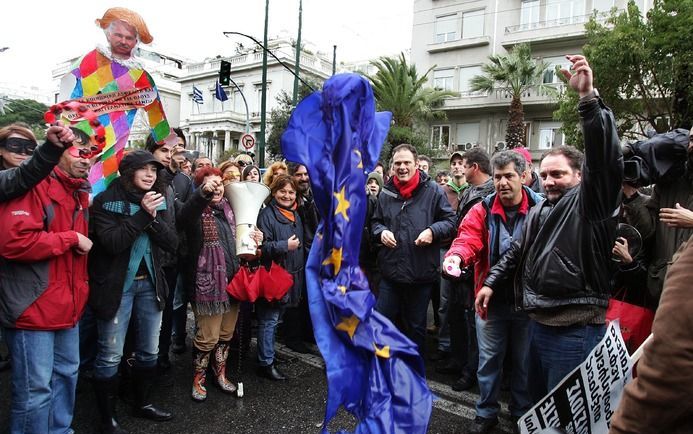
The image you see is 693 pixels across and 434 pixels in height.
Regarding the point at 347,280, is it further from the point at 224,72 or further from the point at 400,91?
the point at 400,91

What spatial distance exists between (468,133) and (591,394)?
27.7m

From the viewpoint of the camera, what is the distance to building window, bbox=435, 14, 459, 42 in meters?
28.4

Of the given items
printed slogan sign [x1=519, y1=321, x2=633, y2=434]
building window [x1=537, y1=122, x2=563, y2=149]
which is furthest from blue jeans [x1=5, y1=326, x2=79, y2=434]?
building window [x1=537, y1=122, x2=563, y2=149]

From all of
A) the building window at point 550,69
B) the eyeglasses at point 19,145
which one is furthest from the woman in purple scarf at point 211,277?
the building window at point 550,69

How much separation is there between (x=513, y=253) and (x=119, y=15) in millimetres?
3027

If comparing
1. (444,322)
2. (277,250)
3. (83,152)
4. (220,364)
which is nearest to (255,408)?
(220,364)

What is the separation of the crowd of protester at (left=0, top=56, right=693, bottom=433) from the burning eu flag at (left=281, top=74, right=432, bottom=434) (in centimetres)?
95

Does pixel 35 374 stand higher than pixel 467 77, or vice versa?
pixel 467 77

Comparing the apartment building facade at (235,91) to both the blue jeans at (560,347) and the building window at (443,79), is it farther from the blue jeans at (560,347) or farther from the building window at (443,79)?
the blue jeans at (560,347)

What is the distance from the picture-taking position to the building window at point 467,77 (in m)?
27.6

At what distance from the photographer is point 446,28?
28.8 metres

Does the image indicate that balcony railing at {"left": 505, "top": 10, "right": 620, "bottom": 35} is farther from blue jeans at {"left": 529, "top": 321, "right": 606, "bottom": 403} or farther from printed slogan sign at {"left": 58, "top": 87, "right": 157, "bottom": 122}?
printed slogan sign at {"left": 58, "top": 87, "right": 157, "bottom": 122}

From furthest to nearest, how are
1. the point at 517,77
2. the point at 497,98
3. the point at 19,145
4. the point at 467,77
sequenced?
the point at 467,77 → the point at 497,98 → the point at 517,77 → the point at 19,145

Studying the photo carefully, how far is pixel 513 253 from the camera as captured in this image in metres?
3.02
